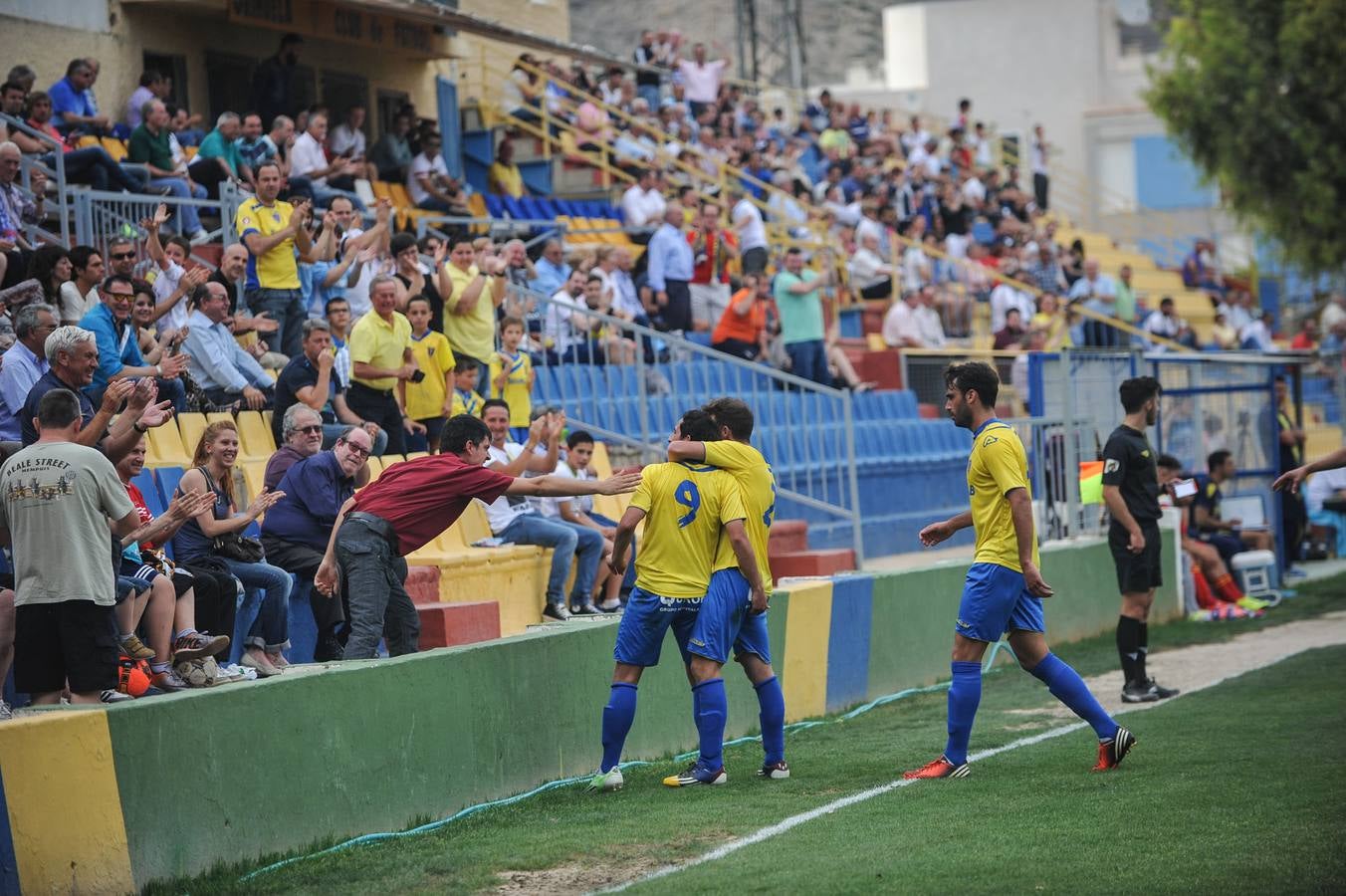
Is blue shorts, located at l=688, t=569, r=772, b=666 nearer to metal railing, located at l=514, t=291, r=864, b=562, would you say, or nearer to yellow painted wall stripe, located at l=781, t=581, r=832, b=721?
yellow painted wall stripe, located at l=781, t=581, r=832, b=721

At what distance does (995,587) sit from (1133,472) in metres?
3.49

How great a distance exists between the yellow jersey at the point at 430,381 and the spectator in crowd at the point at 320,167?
444 cm

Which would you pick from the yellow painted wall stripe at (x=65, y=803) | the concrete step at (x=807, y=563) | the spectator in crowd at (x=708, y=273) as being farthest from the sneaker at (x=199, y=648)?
the spectator in crowd at (x=708, y=273)

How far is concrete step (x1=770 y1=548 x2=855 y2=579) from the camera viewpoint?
15258 millimetres

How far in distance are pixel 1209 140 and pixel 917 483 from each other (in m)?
14.7

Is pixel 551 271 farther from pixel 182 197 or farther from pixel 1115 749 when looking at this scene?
pixel 1115 749

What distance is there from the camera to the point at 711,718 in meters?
9.49

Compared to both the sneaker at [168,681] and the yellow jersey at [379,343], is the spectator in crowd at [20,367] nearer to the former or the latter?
the sneaker at [168,681]

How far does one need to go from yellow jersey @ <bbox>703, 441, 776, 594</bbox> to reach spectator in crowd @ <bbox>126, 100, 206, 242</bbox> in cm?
741

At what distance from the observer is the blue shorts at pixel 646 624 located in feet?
31.0

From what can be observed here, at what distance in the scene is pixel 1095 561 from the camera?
682 inches

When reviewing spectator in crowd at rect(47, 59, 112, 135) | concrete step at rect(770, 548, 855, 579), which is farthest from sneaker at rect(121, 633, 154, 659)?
spectator in crowd at rect(47, 59, 112, 135)

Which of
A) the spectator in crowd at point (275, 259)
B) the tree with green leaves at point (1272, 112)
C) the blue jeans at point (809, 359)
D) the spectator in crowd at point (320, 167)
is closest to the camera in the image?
the spectator in crowd at point (275, 259)

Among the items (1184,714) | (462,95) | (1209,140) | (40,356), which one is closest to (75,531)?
(40,356)
